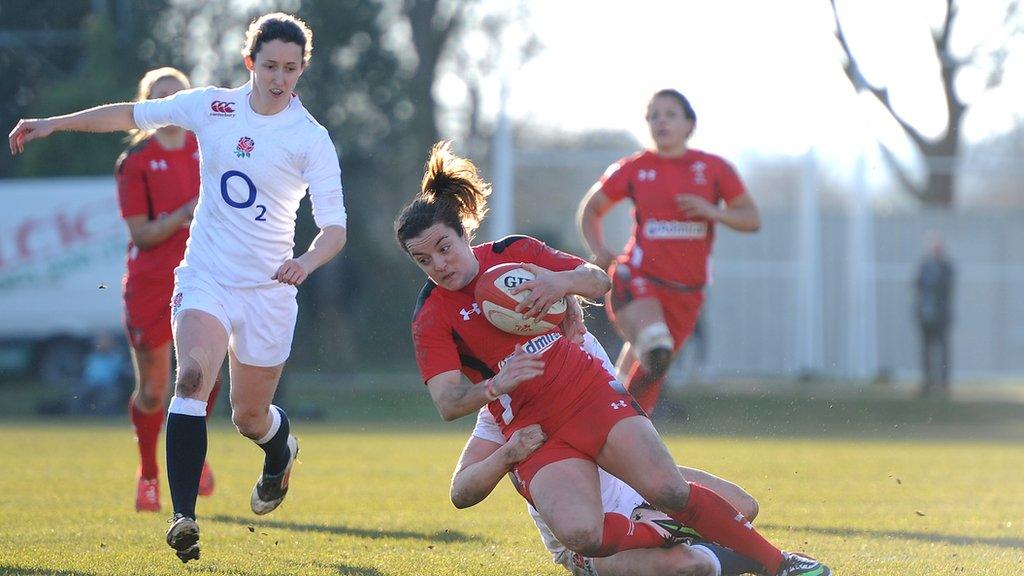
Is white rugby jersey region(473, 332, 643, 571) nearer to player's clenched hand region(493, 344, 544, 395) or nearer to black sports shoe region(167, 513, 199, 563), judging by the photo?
player's clenched hand region(493, 344, 544, 395)

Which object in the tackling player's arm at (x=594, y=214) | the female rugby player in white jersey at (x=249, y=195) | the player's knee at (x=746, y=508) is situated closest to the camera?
the player's knee at (x=746, y=508)

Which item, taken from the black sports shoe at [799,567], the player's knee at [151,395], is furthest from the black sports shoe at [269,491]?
the black sports shoe at [799,567]

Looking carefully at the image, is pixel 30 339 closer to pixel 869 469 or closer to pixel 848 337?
pixel 848 337

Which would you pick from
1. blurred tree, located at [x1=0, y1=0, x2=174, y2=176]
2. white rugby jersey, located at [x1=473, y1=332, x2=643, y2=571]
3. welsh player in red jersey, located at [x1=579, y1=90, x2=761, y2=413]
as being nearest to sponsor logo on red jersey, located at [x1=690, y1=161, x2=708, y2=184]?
welsh player in red jersey, located at [x1=579, y1=90, x2=761, y2=413]

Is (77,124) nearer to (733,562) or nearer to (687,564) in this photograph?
(687,564)

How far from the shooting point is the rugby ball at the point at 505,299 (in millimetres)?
5012

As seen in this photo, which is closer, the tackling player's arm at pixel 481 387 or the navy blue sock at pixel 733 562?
the tackling player's arm at pixel 481 387

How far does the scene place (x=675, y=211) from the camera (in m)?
8.48

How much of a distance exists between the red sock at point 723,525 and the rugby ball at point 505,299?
0.79m

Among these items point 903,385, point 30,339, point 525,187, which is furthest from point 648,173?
point 30,339

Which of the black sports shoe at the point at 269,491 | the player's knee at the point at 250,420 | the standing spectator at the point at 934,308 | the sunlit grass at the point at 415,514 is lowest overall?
the standing spectator at the point at 934,308

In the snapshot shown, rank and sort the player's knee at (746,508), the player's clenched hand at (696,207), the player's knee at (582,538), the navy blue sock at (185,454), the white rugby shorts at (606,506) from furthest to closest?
1. the player's clenched hand at (696,207)
2. the navy blue sock at (185,454)
3. the player's knee at (746,508)
4. the white rugby shorts at (606,506)
5. the player's knee at (582,538)

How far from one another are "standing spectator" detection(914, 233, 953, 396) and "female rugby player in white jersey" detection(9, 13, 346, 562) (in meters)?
14.3

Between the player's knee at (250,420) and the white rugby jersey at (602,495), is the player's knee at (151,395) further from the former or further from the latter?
the white rugby jersey at (602,495)
